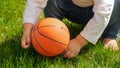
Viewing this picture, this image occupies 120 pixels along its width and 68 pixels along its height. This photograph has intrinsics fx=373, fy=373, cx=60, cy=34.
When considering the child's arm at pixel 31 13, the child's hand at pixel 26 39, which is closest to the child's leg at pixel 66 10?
the child's arm at pixel 31 13

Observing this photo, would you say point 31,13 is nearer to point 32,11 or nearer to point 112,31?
point 32,11

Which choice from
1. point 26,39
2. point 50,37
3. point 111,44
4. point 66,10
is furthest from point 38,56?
point 111,44

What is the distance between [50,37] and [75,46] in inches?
10.7

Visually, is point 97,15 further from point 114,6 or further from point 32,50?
point 32,50

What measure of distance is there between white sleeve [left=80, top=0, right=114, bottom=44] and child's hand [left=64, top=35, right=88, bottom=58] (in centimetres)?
5

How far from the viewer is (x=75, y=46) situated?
119 inches

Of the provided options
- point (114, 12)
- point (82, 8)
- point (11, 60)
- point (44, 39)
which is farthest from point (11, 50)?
point (114, 12)

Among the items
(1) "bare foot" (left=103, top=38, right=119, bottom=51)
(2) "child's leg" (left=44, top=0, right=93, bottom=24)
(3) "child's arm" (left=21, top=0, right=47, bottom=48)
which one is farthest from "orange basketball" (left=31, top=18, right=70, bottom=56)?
(1) "bare foot" (left=103, top=38, right=119, bottom=51)

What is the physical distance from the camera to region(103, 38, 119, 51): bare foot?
11.1 feet

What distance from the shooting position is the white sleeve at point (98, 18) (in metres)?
2.92

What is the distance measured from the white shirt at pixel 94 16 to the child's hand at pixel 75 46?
0.15ft

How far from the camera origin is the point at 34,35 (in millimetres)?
2928

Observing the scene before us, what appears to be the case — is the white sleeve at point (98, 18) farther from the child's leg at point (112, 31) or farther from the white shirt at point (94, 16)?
the child's leg at point (112, 31)

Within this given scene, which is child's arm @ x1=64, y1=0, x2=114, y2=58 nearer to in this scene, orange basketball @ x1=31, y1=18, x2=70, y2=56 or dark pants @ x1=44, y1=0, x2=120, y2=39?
orange basketball @ x1=31, y1=18, x2=70, y2=56
